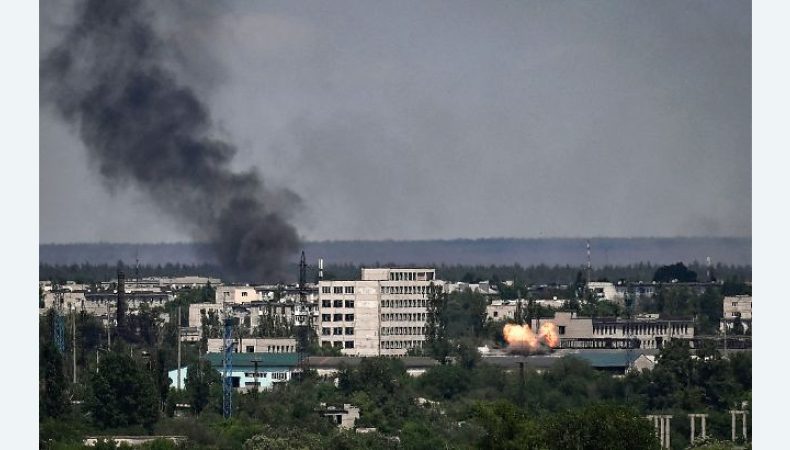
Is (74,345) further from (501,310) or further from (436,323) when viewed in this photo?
(501,310)

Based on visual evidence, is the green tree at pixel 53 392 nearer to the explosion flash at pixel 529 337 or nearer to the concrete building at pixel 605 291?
the explosion flash at pixel 529 337

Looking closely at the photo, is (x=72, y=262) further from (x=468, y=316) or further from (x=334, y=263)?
(x=468, y=316)

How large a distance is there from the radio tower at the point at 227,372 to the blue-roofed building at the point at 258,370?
0.19 meters

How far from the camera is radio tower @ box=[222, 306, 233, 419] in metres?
40.6

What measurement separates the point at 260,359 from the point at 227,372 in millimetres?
4204

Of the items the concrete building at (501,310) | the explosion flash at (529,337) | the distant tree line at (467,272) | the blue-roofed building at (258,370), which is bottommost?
the blue-roofed building at (258,370)

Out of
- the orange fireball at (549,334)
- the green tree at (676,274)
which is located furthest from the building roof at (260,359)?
the green tree at (676,274)

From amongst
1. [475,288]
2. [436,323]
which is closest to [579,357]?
[436,323]

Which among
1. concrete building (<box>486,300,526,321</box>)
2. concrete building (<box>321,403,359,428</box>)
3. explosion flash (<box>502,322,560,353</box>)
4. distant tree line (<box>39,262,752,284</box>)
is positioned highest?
distant tree line (<box>39,262,752,284</box>)

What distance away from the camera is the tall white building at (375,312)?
57.8 meters

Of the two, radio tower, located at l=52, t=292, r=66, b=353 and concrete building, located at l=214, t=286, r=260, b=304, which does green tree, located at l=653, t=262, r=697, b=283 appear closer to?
concrete building, located at l=214, t=286, r=260, b=304

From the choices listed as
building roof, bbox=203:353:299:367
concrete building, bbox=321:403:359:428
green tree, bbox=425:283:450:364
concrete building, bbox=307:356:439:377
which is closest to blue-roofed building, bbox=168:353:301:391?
building roof, bbox=203:353:299:367

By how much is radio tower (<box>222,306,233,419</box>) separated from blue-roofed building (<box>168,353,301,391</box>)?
0.61ft

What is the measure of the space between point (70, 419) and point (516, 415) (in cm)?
871
